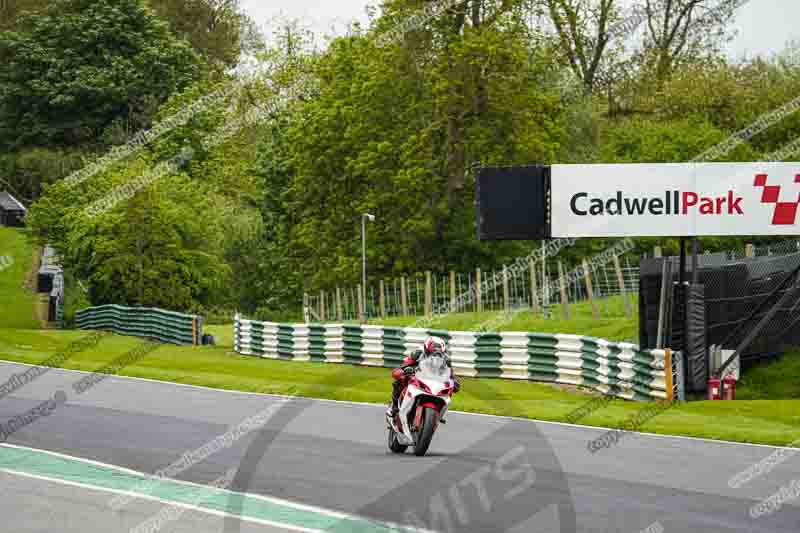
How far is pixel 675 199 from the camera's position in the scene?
990 inches

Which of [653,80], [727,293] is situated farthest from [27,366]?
[653,80]

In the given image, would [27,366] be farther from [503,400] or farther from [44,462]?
[44,462]

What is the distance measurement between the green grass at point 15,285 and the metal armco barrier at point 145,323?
5.83 meters

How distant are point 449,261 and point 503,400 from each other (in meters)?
31.1

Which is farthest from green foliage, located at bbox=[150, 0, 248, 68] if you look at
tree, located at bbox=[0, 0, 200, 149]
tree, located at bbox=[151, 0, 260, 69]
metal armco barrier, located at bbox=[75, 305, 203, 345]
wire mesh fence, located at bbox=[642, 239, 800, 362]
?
wire mesh fence, located at bbox=[642, 239, 800, 362]

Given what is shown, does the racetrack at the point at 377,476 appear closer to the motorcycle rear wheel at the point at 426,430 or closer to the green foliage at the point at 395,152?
the motorcycle rear wheel at the point at 426,430

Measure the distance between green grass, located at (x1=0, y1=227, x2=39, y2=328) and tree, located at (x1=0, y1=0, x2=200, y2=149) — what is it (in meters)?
7.86

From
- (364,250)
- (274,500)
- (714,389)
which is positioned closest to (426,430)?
(274,500)

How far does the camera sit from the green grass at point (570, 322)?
107 feet

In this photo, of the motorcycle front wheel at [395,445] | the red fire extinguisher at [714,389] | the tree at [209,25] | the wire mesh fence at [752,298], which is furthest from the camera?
the tree at [209,25]

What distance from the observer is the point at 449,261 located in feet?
182

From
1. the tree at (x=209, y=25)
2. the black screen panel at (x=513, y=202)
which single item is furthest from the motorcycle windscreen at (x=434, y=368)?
the tree at (x=209, y=25)

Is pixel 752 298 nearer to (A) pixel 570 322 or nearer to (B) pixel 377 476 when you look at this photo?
(A) pixel 570 322

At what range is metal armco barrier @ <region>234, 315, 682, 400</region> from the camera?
78.7 feet
